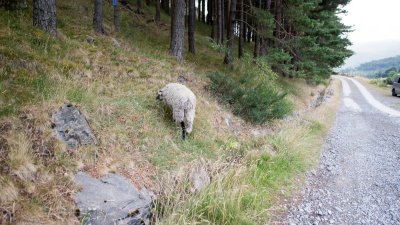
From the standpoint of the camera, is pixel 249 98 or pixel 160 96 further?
pixel 249 98

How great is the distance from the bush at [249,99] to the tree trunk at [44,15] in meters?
4.65

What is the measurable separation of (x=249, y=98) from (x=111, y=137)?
5151 mm

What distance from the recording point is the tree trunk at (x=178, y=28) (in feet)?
34.2

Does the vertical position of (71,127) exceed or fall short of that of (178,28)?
it falls short

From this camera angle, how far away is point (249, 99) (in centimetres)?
898

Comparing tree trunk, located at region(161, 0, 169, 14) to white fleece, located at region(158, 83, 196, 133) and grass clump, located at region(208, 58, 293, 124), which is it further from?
white fleece, located at region(158, 83, 196, 133)

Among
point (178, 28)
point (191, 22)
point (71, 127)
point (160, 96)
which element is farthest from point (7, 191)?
point (191, 22)

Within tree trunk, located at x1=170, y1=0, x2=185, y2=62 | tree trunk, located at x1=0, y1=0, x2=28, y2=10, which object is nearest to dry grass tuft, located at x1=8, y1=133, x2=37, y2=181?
tree trunk, located at x1=0, y1=0, x2=28, y2=10

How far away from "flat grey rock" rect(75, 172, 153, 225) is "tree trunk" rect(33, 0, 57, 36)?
201 inches

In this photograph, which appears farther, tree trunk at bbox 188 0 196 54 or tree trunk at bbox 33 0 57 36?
tree trunk at bbox 188 0 196 54

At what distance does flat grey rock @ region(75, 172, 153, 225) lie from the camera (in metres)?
3.52

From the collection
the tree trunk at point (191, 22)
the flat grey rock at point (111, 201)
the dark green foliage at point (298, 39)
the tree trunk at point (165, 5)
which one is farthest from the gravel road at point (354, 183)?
the tree trunk at point (165, 5)

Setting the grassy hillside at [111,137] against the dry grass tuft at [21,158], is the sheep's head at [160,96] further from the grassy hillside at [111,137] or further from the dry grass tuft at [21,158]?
the dry grass tuft at [21,158]

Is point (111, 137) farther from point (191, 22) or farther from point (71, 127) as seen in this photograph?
point (191, 22)
